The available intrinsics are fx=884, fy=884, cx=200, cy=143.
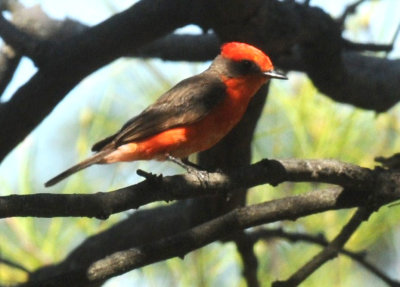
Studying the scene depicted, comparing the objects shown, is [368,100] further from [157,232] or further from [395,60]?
[157,232]

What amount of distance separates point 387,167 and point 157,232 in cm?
134

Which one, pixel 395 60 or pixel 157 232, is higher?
pixel 395 60

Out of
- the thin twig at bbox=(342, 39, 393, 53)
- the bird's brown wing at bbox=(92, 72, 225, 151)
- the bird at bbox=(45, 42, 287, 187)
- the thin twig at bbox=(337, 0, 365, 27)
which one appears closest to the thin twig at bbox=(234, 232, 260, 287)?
the bird at bbox=(45, 42, 287, 187)

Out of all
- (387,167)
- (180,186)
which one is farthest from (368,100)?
(180,186)

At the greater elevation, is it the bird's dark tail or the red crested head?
the red crested head

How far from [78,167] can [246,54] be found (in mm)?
809

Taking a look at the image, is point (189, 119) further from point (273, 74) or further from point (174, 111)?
point (273, 74)

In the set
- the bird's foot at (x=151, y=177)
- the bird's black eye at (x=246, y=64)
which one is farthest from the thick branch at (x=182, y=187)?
A: the bird's black eye at (x=246, y=64)

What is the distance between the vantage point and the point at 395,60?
4559 millimetres

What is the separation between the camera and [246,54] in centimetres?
356

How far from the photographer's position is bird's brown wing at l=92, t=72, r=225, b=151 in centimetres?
347

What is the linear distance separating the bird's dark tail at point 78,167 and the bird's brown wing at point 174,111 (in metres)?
0.05

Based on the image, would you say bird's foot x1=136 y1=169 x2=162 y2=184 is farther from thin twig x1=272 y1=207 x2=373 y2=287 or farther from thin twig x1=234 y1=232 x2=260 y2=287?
thin twig x1=234 y1=232 x2=260 y2=287

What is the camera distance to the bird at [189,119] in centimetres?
344
